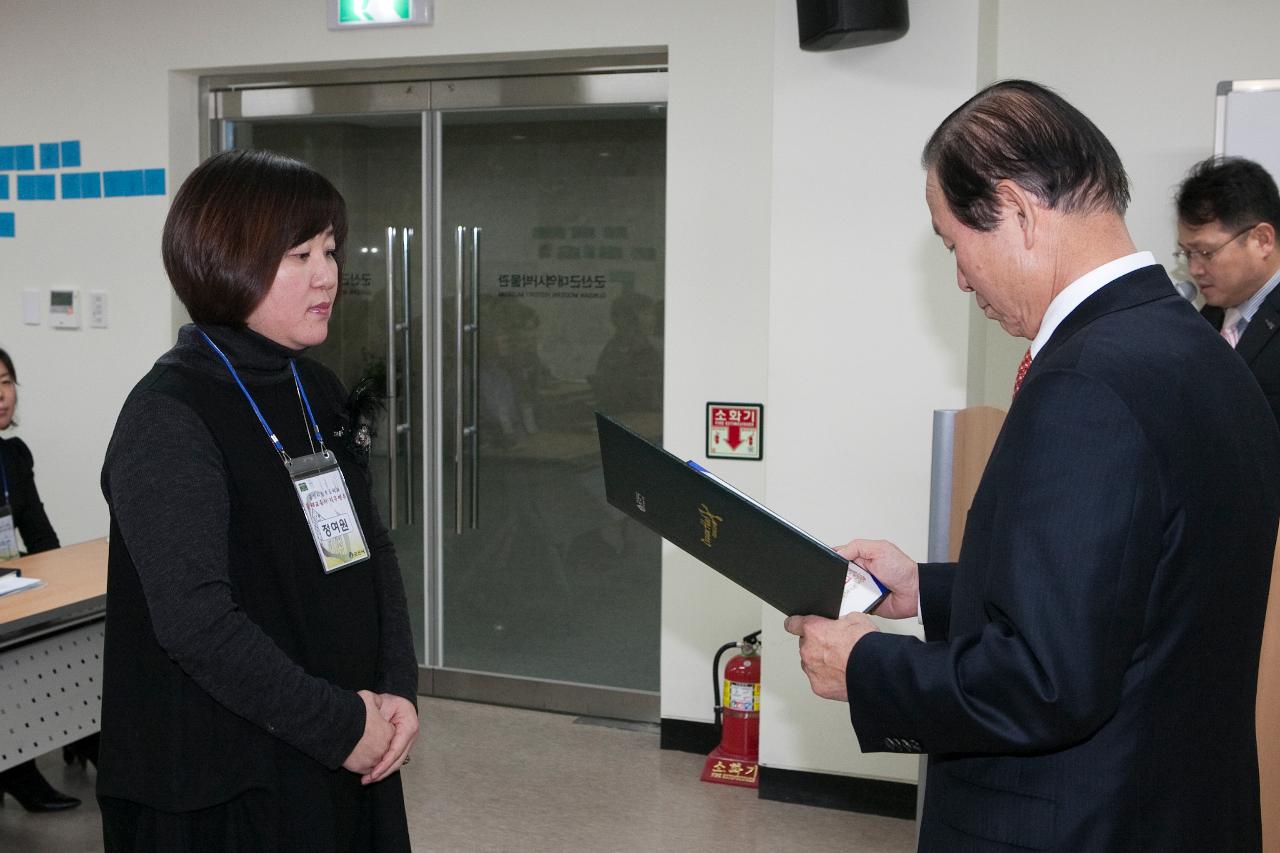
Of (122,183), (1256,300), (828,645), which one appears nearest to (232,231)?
(828,645)

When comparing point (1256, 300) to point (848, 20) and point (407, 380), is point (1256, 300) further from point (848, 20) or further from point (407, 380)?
point (407, 380)

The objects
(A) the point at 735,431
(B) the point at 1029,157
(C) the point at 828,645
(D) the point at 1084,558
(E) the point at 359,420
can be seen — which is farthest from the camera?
(A) the point at 735,431

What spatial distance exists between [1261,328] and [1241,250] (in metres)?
0.23

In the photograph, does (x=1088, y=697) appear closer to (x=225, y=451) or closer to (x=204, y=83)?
(x=225, y=451)

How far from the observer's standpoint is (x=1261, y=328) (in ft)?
10.3

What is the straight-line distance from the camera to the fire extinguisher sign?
4082mm

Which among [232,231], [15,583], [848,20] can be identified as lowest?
[15,583]

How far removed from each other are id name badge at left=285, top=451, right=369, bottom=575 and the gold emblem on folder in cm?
57

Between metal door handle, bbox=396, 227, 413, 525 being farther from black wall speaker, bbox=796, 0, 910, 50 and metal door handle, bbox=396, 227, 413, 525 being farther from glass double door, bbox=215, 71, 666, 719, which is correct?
black wall speaker, bbox=796, 0, 910, 50

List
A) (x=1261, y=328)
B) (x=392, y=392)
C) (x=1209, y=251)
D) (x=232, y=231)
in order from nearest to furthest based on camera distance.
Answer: (x=232, y=231)
(x=1261, y=328)
(x=1209, y=251)
(x=392, y=392)

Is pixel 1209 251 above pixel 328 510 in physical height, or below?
above

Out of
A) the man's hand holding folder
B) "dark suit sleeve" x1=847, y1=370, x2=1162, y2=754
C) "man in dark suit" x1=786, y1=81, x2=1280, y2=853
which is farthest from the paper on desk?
"dark suit sleeve" x1=847, y1=370, x2=1162, y2=754

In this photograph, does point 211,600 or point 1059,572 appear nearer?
point 1059,572

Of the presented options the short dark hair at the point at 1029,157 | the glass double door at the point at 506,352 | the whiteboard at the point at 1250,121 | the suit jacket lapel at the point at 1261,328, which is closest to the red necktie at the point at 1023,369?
the short dark hair at the point at 1029,157
